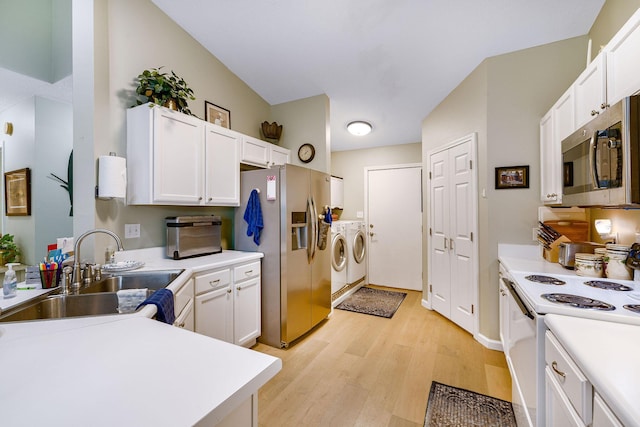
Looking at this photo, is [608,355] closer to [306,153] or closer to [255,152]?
[255,152]

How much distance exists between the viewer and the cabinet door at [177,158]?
6.59 feet

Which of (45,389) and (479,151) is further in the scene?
(479,151)

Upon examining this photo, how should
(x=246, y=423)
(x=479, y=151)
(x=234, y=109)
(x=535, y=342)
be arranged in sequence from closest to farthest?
1. (x=246, y=423)
2. (x=535, y=342)
3. (x=479, y=151)
4. (x=234, y=109)

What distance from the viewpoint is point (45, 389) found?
574mm

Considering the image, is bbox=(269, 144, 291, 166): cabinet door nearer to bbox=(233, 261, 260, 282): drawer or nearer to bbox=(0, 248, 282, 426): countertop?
bbox=(233, 261, 260, 282): drawer

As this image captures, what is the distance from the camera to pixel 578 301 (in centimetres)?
124

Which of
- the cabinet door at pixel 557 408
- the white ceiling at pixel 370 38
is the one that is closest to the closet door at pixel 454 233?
the white ceiling at pixel 370 38

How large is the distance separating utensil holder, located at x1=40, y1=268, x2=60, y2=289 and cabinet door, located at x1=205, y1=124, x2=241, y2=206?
1126 mm

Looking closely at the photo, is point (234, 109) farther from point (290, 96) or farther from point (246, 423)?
point (246, 423)

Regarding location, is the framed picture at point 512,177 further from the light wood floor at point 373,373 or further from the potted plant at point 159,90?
the potted plant at point 159,90

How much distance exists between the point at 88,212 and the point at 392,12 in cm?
269

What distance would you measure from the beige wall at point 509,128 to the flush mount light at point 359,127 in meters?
1.54

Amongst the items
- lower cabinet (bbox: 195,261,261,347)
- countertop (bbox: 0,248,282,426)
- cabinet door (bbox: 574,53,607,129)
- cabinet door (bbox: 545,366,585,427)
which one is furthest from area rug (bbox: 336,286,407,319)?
countertop (bbox: 0,248,282,426)

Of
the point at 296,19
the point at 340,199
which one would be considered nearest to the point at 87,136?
the point at 296,19
